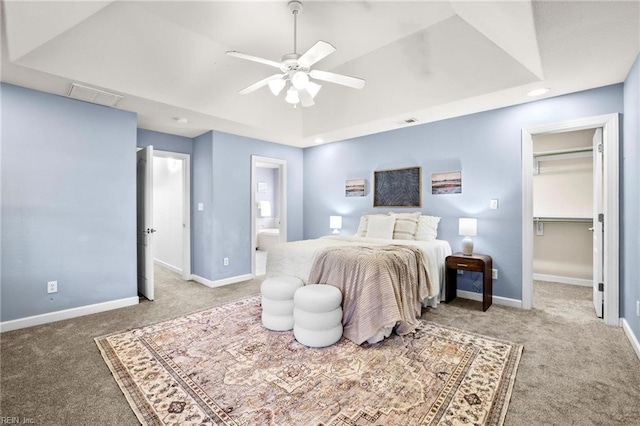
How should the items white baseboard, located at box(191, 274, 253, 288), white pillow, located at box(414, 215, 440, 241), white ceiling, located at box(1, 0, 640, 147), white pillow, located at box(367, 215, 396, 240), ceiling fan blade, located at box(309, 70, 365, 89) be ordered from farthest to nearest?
1. white baseboard, located at box(191, 274, 253, 288)
2. white pillow, located at box(367, 215, 396, 240)
3. white pillow, located at box(414, 215, 440, 241)
4. ceiling fan blade, located at box(309, 70, 365, 89)
5. white ceiling, located at box(1, 0, 640, 147)

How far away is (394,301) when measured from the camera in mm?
2539

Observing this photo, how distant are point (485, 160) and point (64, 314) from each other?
210 inches

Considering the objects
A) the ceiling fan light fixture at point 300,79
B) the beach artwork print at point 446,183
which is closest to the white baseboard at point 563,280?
the beach artwork print at point 446,183

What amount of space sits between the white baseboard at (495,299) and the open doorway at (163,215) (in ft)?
13.8

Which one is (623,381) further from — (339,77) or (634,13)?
(339,77)

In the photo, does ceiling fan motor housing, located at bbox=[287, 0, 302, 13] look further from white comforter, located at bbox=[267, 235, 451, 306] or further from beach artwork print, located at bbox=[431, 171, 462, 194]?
beach artwork print, located at bbox=[431, 171, 462, 194]

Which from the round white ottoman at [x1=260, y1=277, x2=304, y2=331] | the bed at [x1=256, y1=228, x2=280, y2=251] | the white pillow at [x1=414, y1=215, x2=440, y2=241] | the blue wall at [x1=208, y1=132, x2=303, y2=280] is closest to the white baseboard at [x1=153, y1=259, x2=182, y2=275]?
the blue wall at [x1=208, y1=132, x2=303, y2=280]

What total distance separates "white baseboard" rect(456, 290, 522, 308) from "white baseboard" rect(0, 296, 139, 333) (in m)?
4.32

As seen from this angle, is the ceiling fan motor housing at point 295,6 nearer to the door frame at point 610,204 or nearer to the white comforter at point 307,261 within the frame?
the white comforter at point 307,261

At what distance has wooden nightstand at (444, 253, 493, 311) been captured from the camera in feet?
11.0

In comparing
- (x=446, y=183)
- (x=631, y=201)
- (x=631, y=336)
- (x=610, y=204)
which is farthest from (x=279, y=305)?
(x=610, y=204)

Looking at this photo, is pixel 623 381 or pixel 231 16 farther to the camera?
pixel 231 16

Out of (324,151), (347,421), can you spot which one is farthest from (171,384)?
(324,151)

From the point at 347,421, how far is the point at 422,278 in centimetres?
182
